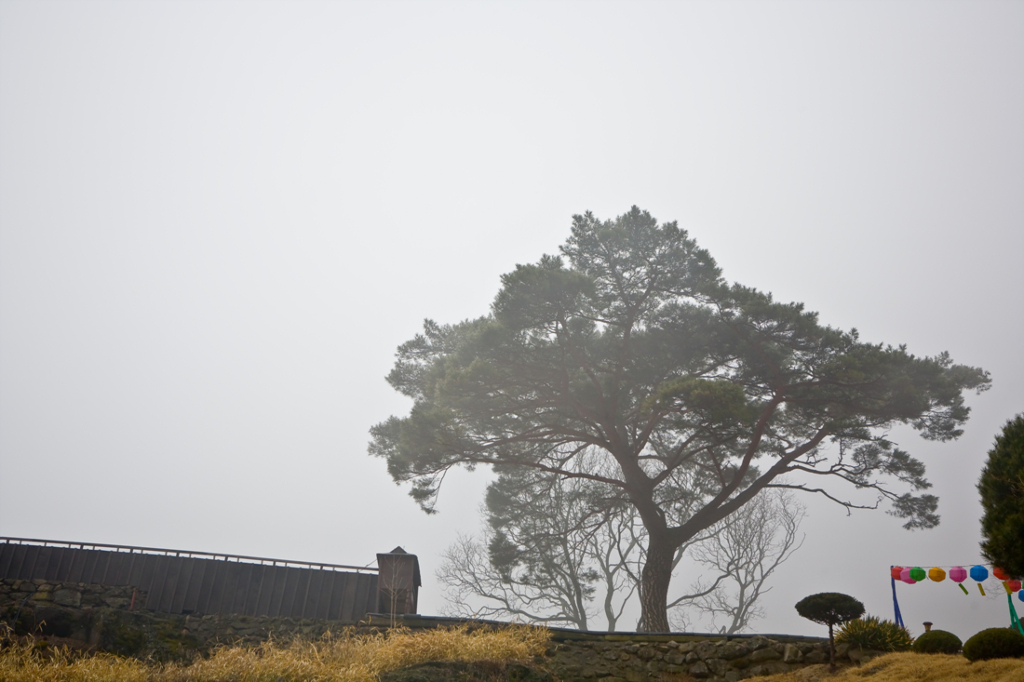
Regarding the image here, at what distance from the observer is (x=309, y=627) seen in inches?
506

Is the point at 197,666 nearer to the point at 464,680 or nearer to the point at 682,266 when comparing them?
the point at 464,680

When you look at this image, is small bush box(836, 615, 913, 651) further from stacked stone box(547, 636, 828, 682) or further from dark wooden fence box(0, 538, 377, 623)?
dark wooden fence box(0, 538, 377, 623)

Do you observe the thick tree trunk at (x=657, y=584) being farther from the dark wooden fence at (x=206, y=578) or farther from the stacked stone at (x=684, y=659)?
the dark wooden fence at (x=206, y=578)

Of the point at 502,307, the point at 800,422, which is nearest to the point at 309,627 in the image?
the point at 502,307

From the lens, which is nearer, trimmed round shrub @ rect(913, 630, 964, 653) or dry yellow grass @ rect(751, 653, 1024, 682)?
dry yellow grass @ rect(751, 653, 1024, 682)

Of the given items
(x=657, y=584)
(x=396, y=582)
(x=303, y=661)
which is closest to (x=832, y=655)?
(x=657, y=584)

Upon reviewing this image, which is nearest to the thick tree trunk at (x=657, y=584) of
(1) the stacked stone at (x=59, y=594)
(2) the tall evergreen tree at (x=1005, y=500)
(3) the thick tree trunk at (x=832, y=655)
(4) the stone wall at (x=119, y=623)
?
(3) the thick tree trunk at (x=832, y=655)

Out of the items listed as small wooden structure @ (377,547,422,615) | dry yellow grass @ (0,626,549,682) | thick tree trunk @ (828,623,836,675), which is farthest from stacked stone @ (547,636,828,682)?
small wooden structure @ (377,547,422,615)

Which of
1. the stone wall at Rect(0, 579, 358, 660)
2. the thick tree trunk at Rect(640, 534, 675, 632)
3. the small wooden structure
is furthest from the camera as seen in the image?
the thick tree trunk at Rect(640, 534, 675, 632)

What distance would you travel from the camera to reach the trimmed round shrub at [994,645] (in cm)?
694

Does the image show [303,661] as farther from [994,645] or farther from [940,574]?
[940,574]

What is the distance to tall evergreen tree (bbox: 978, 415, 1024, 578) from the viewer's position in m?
6.05

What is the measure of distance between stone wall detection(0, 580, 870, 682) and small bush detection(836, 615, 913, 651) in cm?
23

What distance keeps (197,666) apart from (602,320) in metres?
9.99
